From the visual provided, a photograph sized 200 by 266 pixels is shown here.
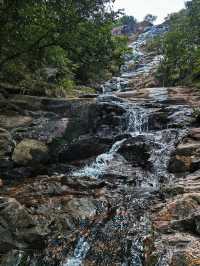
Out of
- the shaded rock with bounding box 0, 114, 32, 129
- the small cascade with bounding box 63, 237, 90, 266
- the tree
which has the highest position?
the tree

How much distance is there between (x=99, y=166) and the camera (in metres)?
15.6

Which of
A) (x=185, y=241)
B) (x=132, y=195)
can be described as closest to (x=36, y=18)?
(x=132, y=195)

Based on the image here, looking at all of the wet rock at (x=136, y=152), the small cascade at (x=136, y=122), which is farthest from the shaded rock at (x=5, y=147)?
the small cascade at (x=136, y=122)

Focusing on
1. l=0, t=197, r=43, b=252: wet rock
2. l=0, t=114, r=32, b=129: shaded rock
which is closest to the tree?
l=0, t=114, r=32, b=129: shaded rock

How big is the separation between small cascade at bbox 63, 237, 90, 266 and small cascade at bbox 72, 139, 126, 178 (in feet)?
17.2

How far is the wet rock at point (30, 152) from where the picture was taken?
15.7 meters

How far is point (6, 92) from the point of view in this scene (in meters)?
21.0

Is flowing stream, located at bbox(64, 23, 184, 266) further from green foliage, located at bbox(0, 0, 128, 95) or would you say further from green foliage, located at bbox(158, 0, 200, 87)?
green foliage, located at bbox(158, 0, 200, 87)

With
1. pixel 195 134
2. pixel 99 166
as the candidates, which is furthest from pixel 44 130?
pixel 195 134

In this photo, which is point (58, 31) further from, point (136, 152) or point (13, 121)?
point (136, 152)

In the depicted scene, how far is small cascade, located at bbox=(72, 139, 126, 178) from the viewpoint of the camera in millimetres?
14791

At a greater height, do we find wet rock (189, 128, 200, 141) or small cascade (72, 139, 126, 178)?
wet rock (189, 128, 200, 141)

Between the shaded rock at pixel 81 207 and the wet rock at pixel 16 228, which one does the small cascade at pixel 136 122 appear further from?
the wet rock at pixel 16 228

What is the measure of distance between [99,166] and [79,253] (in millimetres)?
6771
